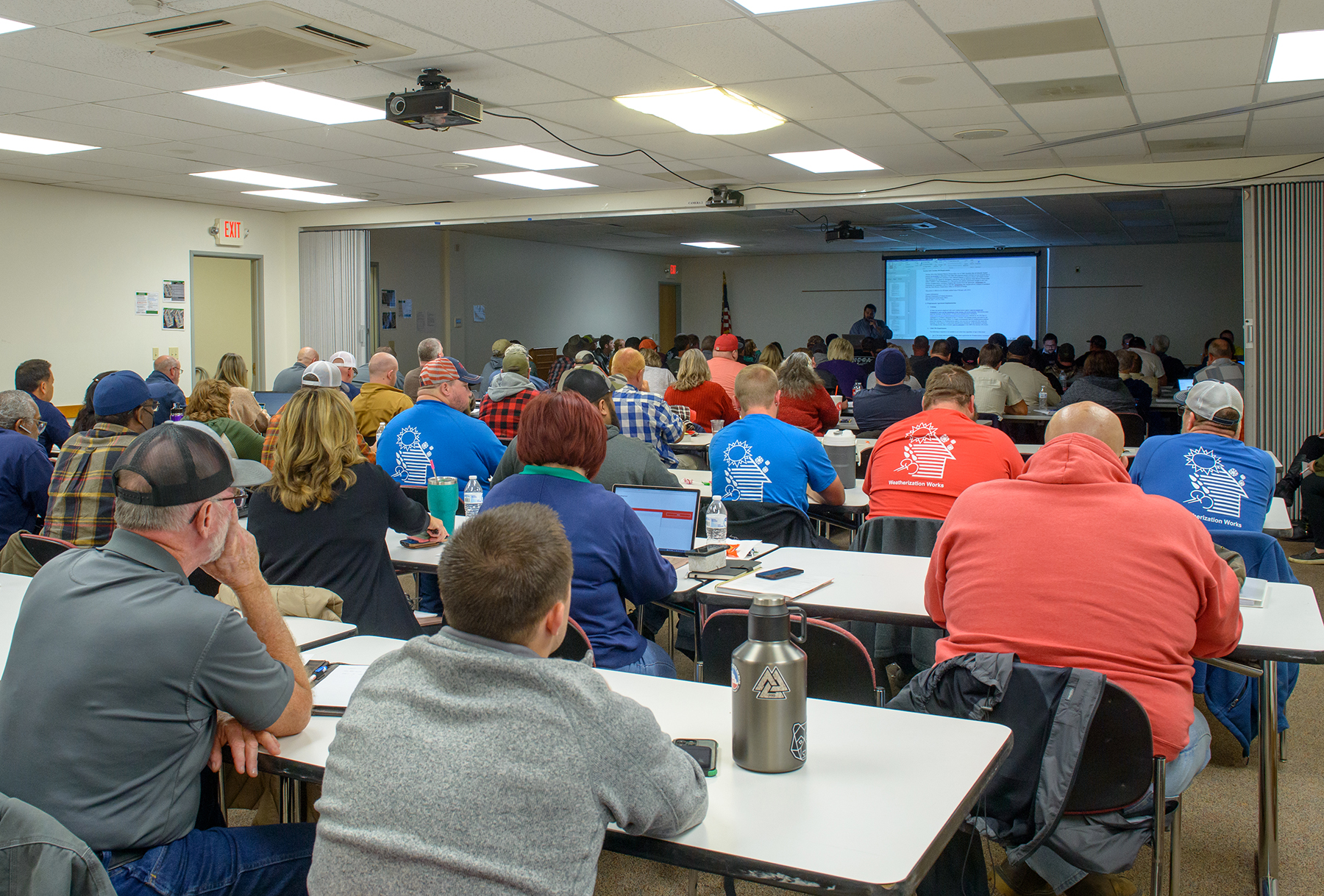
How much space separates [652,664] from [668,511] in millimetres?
704

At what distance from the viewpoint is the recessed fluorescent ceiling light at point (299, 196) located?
8.79 m

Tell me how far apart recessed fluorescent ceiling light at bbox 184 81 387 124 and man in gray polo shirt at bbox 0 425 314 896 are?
13.0ft

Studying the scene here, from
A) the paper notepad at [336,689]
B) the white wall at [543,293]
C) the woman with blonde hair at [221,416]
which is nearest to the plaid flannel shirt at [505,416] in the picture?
the woman with blonde hair at [221,416]

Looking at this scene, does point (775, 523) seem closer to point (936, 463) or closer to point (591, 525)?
point (936, 463)

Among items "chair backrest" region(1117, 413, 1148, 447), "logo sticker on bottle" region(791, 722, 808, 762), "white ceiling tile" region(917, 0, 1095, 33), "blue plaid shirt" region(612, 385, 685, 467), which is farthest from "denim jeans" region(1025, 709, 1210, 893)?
"chair backrest" region(1117, 413, 1148, 447)

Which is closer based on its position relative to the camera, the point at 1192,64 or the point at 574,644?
the point at 574,644

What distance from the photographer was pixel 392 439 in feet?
14.9

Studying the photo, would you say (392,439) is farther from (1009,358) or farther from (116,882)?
(1009,358)

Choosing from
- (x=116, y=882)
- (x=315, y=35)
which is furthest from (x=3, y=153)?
(x=116, y=882)

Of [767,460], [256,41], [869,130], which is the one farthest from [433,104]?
[869,130]

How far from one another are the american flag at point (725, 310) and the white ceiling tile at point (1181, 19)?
13.5 meters

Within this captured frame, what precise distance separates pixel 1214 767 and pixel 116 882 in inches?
131

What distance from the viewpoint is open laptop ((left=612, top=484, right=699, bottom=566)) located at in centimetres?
322

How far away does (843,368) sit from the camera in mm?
9141
